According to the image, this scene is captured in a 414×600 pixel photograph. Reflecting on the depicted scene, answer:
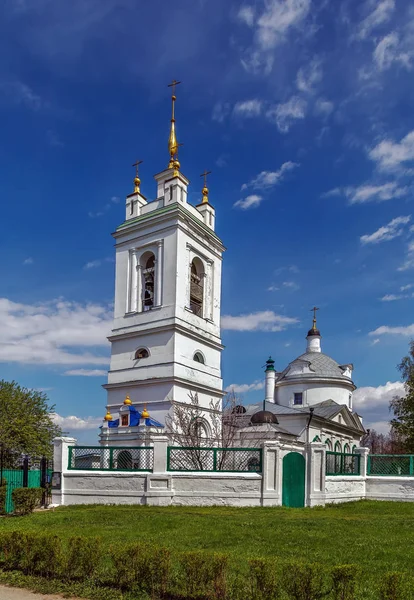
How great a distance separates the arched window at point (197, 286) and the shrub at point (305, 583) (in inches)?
999

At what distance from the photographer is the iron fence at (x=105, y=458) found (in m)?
16.4

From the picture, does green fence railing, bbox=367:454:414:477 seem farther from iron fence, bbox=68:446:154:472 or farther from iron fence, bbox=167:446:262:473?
iron fence, bbox=68:446:154:472

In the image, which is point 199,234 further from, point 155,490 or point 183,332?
point 155,490

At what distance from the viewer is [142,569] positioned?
6488 millimetres

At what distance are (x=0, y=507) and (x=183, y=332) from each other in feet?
49.8

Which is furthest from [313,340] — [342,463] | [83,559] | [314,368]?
[83,559]

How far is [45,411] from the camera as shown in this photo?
3197 cm

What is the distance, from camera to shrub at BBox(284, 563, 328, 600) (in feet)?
18.6

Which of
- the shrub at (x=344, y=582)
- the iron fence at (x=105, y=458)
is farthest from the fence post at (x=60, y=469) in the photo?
the shrub at (x=344, y=582)

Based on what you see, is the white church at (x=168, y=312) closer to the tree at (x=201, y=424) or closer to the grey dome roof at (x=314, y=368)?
the tree at (x=201, y=424)

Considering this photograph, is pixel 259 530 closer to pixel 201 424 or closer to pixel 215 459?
pixel 215 459

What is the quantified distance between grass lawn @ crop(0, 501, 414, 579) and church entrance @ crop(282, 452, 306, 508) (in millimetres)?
1090

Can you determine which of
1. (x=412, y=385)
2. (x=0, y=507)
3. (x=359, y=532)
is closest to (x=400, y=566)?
(x=359, y=532)

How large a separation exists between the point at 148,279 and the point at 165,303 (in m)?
2.77
